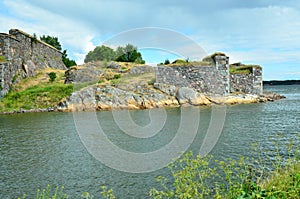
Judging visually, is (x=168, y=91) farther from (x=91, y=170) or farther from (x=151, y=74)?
(x=91, y=170)

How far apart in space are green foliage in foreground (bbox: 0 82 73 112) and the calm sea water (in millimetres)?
14242

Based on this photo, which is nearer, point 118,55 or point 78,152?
point 78,152

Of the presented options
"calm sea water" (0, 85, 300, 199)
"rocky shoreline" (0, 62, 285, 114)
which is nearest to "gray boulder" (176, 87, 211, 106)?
"rocky shoreline" (0, 62, 285, 114)

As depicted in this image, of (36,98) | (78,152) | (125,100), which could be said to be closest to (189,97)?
(125,100)

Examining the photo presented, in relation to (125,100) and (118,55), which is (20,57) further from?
(125,100)

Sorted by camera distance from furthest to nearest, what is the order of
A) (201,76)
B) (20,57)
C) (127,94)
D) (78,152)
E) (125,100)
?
(20,57)
(201,76)
(127,94)
(125,100)
(78,152)

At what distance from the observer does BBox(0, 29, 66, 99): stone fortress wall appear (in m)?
40.9

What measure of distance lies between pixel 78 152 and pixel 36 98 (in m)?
26.6

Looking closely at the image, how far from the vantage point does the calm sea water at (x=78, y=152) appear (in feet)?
33.0

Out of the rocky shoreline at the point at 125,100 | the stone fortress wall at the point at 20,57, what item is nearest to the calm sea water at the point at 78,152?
the rocky shoreline at the point at 125,100

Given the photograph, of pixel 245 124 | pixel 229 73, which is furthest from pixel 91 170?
pixel 229 73

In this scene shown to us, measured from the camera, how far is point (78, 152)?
1470 centimetres

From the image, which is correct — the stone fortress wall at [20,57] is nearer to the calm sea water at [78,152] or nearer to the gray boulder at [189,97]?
the calm sea water at [78,152]

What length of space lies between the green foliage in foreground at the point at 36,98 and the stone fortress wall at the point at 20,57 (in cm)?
175
